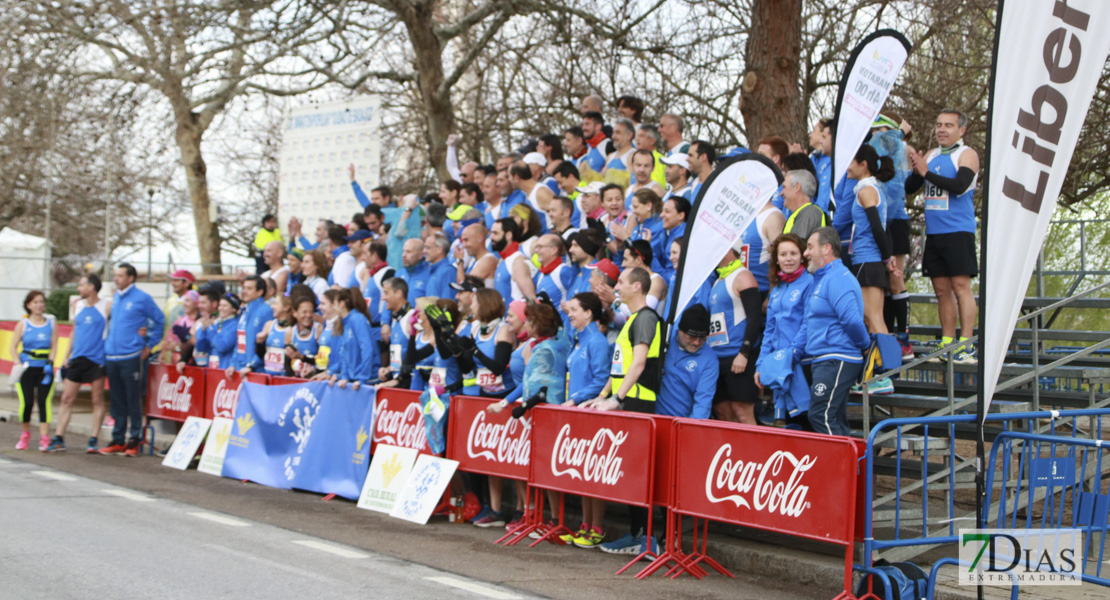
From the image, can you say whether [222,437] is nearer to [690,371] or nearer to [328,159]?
[328,159]

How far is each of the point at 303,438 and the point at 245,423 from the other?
1.21 metres

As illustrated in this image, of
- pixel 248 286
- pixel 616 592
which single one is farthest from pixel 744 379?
pixel 248 286

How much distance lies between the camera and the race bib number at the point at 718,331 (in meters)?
8.37

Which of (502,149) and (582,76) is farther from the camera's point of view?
(502,149)

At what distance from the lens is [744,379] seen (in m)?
8.20

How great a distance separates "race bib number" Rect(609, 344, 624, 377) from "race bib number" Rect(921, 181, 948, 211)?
9.67 feet

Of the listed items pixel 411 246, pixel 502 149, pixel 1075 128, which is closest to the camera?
pixel 1075 128

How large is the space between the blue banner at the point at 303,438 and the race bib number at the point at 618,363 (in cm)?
326

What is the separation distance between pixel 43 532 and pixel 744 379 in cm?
556

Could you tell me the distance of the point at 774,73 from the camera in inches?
518

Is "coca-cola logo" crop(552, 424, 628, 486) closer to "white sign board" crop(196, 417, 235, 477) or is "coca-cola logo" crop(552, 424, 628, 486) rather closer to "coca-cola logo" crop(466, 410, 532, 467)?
"coca-cola logo" crop(466, 410, 532, 467)

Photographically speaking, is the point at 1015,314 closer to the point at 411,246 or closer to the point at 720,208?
the point at 720,208

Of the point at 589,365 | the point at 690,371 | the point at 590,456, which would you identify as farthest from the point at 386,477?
the point at 690,371

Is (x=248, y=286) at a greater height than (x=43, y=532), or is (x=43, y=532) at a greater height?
(x=248, y=286)
